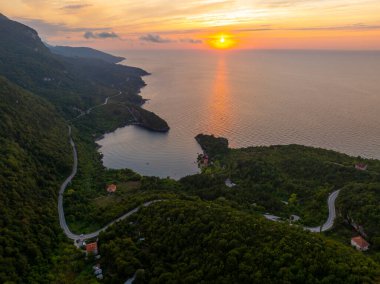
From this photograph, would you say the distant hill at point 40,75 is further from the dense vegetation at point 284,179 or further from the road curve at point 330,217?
the road curve at point 330,217

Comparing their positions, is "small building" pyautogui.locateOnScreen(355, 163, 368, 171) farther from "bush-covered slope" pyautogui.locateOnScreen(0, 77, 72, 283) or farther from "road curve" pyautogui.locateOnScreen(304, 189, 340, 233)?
"bush-covered slope" pyautogui.locateOnScreen(0, 77, 72, 283)

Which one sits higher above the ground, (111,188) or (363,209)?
(363,209)

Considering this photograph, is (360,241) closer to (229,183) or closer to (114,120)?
(229,183)

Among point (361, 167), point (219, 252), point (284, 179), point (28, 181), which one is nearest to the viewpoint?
point (219, 252)

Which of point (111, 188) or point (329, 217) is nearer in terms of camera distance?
point (329, 217)

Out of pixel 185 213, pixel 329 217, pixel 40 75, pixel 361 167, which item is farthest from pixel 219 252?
pixel 40 75

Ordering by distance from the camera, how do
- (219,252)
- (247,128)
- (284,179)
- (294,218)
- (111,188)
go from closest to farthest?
(219,252) < (294,218) < (111,188) < (284,179) < (247,128)
